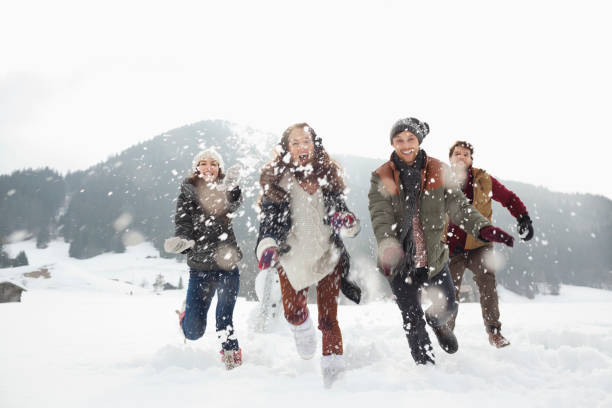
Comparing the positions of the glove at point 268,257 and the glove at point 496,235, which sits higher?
the glove at point 496,235

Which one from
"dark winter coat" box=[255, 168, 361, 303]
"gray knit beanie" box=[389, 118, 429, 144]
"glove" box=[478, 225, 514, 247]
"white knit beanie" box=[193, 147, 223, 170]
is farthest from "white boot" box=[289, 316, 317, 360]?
"white knit beanie" box=[193, 147, 223, 170]

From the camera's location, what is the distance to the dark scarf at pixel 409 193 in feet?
9.34

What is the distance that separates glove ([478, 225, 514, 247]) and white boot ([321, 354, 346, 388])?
1550mm

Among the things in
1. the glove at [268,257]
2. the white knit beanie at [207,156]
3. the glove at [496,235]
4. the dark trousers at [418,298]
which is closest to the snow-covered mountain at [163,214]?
the white knit beanie at [207,156]

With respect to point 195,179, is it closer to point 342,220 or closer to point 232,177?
point 232,177

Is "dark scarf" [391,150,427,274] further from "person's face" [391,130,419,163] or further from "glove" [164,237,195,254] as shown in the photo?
"glove" [164,237,195,254]

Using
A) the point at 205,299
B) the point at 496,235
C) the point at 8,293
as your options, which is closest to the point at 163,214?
the point at 8,293

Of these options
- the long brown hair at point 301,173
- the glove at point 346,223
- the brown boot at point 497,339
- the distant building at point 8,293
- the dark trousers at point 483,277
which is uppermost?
the long brown hair at point 301,173

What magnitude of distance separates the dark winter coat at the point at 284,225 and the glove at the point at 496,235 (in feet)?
3.75

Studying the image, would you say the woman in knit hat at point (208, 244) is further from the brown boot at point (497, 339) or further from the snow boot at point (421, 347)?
the brown boot at point (497, 339)

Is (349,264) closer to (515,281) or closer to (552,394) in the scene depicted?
(552,394)

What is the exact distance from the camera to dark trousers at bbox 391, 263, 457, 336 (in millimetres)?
2889

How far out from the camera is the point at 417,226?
300 cm

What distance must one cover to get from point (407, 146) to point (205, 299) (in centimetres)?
245
